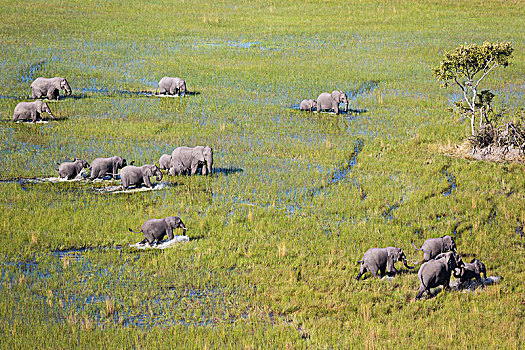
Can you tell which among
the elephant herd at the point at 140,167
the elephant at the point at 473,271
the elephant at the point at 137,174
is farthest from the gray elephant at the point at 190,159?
the elephant at the point at 473,271

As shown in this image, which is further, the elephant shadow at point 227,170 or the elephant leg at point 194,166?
the elephant shadow at point 227,170

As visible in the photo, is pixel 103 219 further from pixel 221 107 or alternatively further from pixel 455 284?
pixel 221 107

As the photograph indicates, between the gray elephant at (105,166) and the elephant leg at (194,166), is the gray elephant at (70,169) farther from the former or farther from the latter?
the elephant leg at (194,166)

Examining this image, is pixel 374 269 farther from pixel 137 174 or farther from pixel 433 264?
pixel 137 174

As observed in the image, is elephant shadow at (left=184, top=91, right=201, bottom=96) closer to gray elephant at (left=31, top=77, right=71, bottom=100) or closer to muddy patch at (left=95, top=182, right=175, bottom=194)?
gray elephant at (left=31, top=77, right=71, bottom=100)

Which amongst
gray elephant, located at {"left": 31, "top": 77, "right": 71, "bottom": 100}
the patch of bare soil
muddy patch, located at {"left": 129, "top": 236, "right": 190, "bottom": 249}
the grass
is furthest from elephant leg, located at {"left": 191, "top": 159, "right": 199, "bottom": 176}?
gray elephant, located at {"left": 31, "top": 77, "right": 71, "bottom": 100}

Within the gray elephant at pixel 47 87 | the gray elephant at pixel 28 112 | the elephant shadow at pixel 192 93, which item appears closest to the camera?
the gray elephant at pixel 28 112

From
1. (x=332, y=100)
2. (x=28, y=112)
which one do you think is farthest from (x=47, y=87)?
(x=332, y=100)
